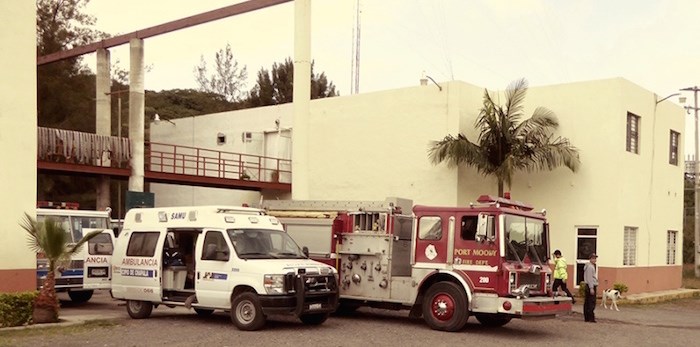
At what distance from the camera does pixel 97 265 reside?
60.3ft

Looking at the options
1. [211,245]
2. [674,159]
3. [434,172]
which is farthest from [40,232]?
[674,159]

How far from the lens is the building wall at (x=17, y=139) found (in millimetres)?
Result: 14852

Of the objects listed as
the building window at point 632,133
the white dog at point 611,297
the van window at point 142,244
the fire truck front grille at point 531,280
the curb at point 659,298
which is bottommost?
the curb at point 659,298

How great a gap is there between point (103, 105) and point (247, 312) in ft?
67.9

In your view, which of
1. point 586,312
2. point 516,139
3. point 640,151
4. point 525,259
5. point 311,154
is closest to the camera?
point 525,259

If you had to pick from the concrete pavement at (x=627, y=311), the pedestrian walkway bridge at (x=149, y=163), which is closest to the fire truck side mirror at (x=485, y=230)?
the concrete pavement at (x=627, y=311)

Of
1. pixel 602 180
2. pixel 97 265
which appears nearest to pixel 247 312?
pixel 97 265

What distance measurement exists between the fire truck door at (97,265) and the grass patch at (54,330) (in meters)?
3.15

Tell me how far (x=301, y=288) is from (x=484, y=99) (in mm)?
13950

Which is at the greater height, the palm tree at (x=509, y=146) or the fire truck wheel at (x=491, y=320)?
the palm tree at (x=509, y=146)

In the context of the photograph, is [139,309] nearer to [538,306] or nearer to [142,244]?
Result: [142,244]

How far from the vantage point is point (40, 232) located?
47.6 ft

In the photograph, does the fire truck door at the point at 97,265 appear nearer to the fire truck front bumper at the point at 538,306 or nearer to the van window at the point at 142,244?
the van window at the point at 142,244

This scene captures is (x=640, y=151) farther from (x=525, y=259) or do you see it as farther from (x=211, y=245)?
(x=211, y=245)
